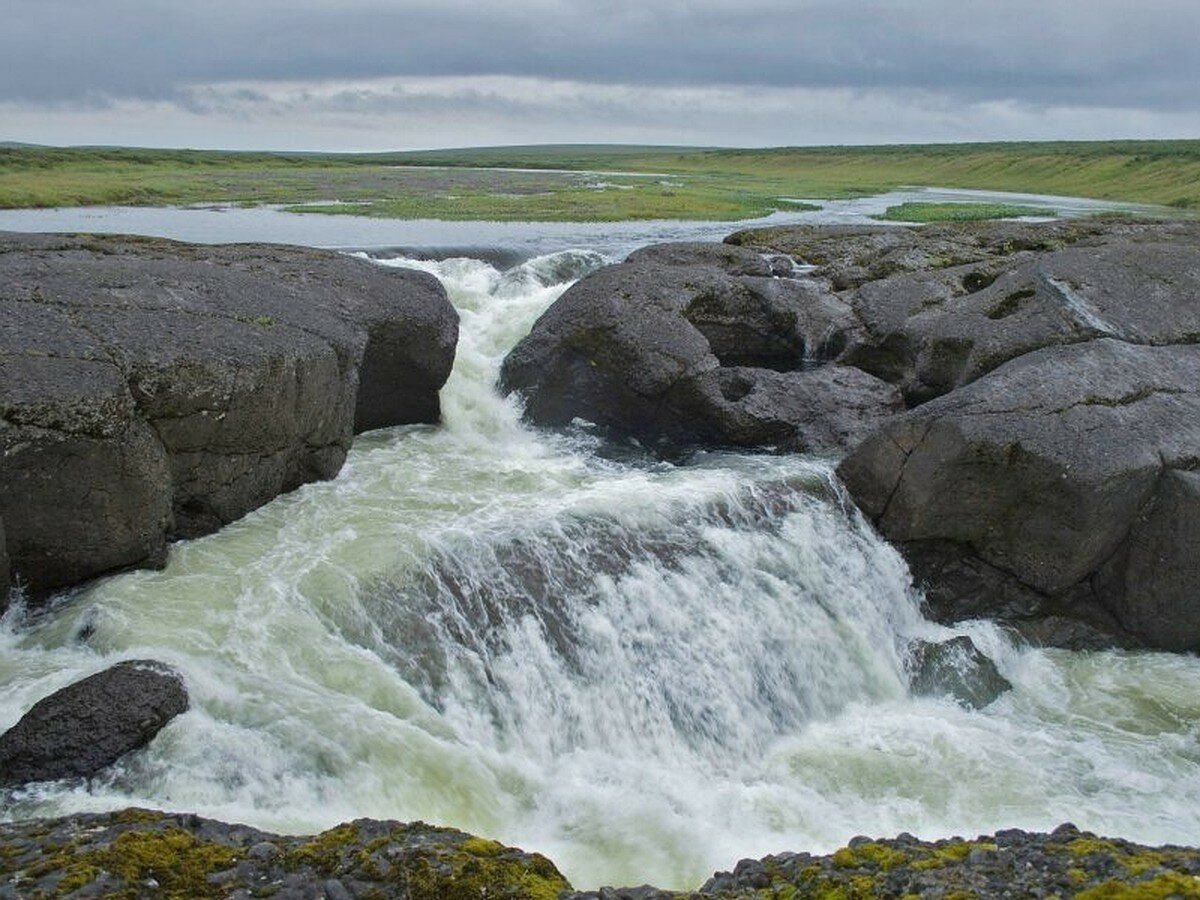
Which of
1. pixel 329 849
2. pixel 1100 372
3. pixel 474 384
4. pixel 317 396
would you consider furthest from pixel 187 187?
pixel 329 849

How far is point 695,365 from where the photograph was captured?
70.2 ft

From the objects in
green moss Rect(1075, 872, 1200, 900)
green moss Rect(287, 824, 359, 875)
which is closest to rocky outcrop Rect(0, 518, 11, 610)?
green moss Rect(287, 824, 359, 875)

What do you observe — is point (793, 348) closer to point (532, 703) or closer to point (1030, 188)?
point (532, 703)

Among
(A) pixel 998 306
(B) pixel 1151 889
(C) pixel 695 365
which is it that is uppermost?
(A) pixel 998 306

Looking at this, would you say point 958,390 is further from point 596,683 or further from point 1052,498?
point 596,683

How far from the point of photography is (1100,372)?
60.5 feet

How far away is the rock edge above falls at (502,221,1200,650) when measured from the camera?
56.5ft

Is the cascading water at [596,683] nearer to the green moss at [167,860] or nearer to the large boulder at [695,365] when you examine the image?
the green moss at [167,860]

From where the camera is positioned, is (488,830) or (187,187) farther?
(187,187)

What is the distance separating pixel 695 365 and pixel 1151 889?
1515 cm

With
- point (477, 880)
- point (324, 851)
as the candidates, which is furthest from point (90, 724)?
point (477, 880)

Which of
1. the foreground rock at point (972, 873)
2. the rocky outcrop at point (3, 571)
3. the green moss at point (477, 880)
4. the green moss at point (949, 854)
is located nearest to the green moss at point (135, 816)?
the green moss at point (477, 880)

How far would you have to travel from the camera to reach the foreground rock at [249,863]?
23.7 ft

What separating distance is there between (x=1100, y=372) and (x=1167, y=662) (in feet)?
14.9
